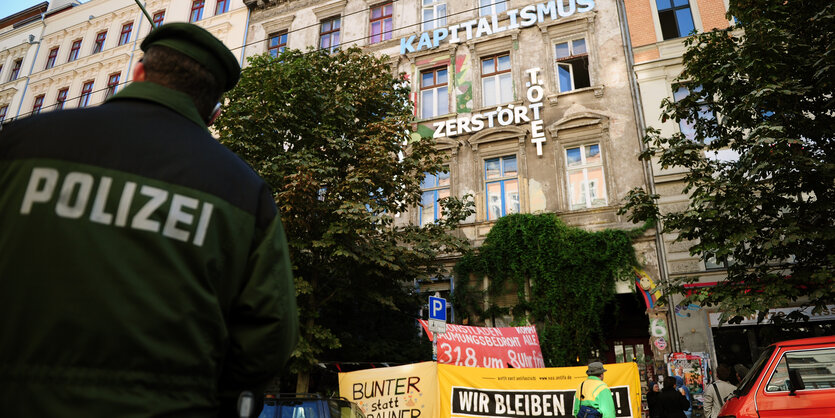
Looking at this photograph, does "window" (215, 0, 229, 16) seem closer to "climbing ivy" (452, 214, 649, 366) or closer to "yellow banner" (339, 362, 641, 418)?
"climbing ivy" (452, 214, 649, 366)

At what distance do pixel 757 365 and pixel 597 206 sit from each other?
Answer: 8.09 metres

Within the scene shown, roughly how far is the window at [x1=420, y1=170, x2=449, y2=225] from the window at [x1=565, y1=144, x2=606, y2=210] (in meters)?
4.06

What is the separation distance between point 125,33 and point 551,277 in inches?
1062

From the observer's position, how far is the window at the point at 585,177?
1516 centimetres

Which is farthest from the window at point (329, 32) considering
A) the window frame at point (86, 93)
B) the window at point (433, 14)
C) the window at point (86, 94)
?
the window frame at point (86, 93)

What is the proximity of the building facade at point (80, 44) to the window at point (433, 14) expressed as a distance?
30.4ft

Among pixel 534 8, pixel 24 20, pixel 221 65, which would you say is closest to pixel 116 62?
pixel 24 20

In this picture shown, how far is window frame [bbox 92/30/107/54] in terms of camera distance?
2824 centimetres

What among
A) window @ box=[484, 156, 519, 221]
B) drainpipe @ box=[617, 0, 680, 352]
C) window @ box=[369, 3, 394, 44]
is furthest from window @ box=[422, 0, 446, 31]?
drainpipe @ box=[617, 0, 680, 352]

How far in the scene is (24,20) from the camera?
107ft

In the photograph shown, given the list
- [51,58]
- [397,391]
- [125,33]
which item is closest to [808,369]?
[397,391]

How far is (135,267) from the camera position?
1.34m

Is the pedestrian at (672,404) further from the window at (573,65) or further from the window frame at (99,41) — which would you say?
the window frame at (99,41)

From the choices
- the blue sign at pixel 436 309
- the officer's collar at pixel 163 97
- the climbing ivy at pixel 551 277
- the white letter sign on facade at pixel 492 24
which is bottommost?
the officer's collar at pixel 163 97
